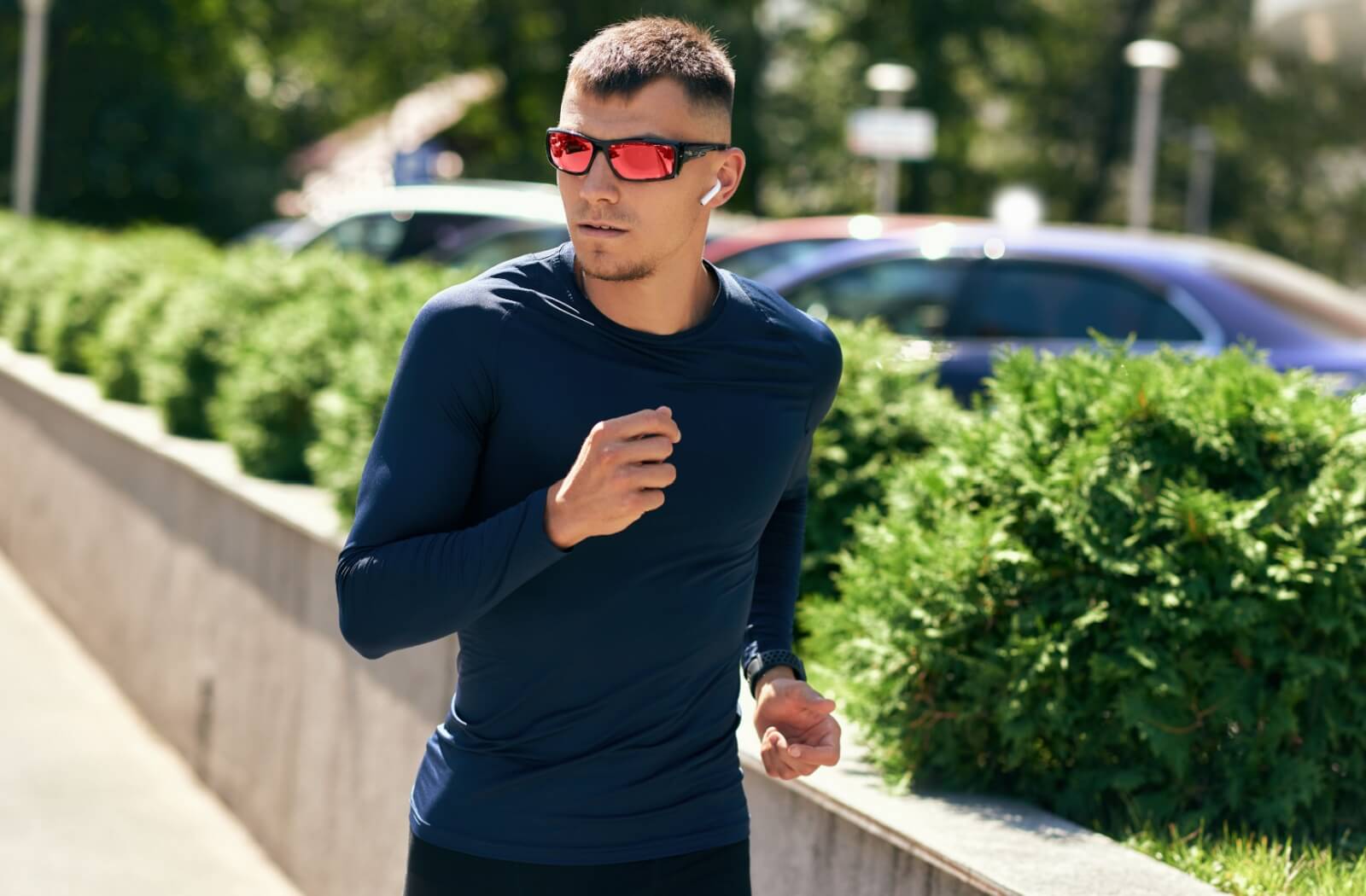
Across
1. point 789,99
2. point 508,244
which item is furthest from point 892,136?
point 789,99

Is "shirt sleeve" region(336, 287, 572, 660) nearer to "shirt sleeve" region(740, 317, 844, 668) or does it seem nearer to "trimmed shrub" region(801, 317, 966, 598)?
"shirt sleeve" region(740, 317, 844, 668)

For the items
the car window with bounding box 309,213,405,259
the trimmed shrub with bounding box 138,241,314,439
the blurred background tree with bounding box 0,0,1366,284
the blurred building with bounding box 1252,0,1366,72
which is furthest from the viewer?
the blurred background tree with bounding box 0,0,1366,284

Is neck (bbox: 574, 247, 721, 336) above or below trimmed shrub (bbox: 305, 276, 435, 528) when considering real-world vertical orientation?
above

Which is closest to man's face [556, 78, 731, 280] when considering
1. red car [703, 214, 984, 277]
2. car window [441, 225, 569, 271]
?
red car [703, 214, 984, 277]

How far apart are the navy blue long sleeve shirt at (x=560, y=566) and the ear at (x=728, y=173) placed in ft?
0.40

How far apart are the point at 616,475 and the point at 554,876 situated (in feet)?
1.79

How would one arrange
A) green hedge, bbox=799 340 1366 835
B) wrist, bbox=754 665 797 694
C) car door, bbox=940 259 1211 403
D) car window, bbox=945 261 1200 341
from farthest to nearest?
car window, bbox=945 261 1200 341
car door, bbox=940 259 1211 403
green hedge, bbox=799 340 1366 835
wrist, bbox=754 665 797 694

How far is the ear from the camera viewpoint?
2.29 m

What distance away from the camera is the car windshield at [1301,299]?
27.2 feet

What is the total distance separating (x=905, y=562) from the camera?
3582mm

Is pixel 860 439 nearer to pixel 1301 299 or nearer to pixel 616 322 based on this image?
pixel 616 322

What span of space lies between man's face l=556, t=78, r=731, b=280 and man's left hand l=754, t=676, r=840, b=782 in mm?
579

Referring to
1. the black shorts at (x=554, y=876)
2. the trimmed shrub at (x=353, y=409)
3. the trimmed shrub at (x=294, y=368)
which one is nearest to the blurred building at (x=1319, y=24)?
the trimmed shrub at (x=294, y=368)

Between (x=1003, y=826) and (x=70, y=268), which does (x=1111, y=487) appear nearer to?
(x=1003, y=826)
